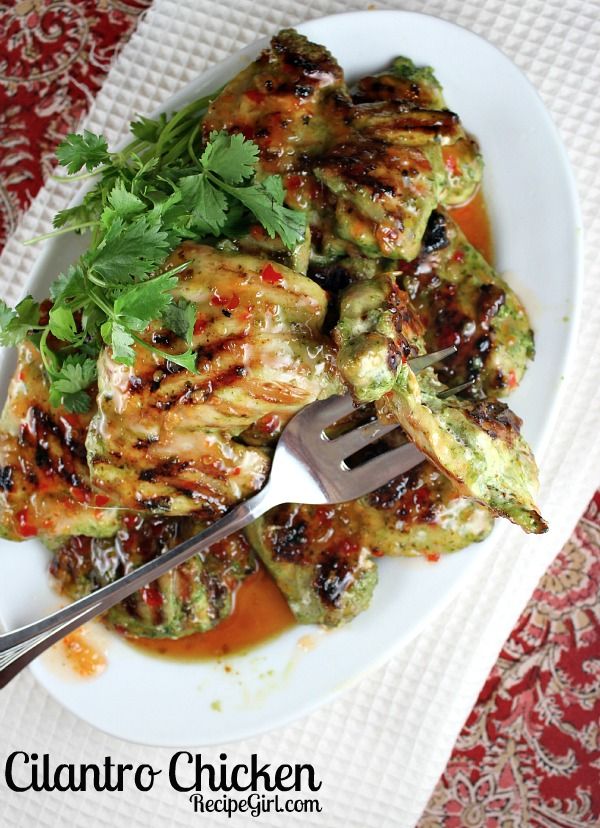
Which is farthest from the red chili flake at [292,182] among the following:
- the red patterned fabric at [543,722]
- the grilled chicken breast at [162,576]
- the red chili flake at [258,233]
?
the red patterned fabric at [543,722]

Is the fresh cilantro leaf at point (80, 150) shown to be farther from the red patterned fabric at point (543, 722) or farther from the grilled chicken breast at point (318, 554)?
the red patterned fabric at point (543, 722)

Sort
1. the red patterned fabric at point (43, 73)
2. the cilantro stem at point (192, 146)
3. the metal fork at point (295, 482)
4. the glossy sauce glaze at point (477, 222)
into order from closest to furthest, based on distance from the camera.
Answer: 1. the cilantro stem at point (192, 146)
2. the metal fork at point (295, 482)
3. the glossy sauce glaze at point (477, 222)
4. the red patterned fabric at point (43, 73)

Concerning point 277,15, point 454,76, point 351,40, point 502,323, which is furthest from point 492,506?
point 277,15

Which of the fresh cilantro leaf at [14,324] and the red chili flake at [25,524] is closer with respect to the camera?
the fresh cilantro leaf at [14,324]

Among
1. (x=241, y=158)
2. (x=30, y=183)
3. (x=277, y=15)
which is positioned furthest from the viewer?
(x=30, y=183)

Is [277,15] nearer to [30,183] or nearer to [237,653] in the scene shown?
[30,183]

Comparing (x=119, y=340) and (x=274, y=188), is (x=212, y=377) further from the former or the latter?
(x=274, y=188)

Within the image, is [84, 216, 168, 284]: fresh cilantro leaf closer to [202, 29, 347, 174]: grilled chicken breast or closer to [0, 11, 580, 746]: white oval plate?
[202, 29, 347, 174]: grilled chicken breast
